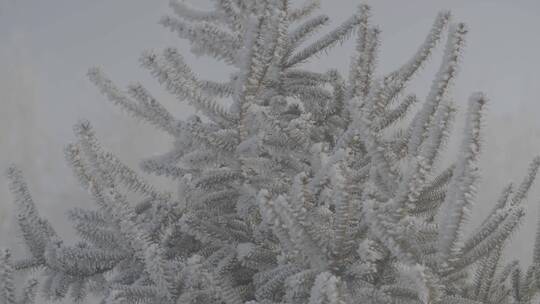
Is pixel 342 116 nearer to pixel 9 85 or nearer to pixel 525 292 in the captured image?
pixel 525 292

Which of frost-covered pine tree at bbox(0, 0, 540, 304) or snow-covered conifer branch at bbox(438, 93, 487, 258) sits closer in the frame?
snow-covered conifer branch at bbox(438, 93, 487, 258)

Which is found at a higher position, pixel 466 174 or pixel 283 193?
pixel 283 193

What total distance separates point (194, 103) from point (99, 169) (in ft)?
1.47

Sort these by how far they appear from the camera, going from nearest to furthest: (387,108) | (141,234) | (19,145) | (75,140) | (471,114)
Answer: (471,114) < (141,234) < (75,140) < (387,108) < (19,145)

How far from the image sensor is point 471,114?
63.6 inches

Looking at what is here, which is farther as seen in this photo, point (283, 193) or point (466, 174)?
point (283, 193)

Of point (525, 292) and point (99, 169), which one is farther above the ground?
point (99, 169)

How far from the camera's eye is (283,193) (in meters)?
2.63

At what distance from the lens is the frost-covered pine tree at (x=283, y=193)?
69.4 inches

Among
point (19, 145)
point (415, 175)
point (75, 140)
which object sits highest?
point (19, 145)

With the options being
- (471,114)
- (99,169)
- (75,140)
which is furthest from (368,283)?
(75,140)

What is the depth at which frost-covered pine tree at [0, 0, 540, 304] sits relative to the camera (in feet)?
5.79

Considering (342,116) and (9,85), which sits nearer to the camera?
(342,116)

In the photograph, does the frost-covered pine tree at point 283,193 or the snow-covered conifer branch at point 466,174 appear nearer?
the snow-covered conifer branch at point 466,174
